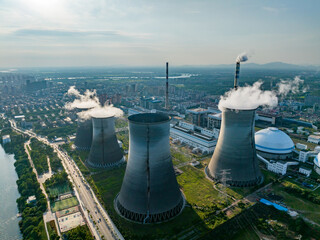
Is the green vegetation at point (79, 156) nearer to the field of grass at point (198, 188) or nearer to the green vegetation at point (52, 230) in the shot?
the green vegetation at point (52, 230)

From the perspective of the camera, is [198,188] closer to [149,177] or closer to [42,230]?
[149,177]

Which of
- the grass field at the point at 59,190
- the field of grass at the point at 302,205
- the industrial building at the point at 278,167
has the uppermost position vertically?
the industrial building at the point at 278,167

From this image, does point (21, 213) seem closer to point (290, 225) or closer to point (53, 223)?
point (53, 223)

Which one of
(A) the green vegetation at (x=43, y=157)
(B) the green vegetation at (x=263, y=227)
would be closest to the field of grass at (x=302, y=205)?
(B) the green vegetation at (x=263, y=227)

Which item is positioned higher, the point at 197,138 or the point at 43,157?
the point at 197,138

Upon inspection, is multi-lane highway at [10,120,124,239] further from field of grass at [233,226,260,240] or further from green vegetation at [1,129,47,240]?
field of grass at [233,226,260,240]

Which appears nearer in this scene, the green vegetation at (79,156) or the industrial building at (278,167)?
the industrial building at (278,167)

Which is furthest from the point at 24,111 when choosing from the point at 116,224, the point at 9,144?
the point at 116,224

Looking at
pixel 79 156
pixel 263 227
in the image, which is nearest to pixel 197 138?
pixel 79 156
